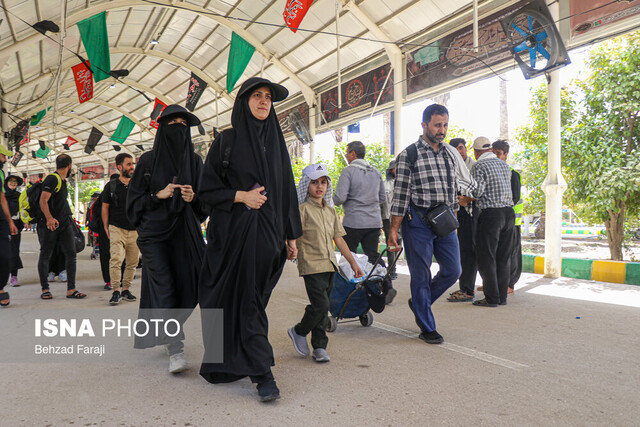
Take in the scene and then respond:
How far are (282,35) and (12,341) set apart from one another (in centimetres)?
1219

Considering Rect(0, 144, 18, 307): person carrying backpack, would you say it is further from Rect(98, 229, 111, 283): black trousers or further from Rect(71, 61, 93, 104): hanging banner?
Rect(71, 61, 93, 104): hanging banner

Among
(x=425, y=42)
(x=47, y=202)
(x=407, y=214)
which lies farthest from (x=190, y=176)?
(x=425, y=42)

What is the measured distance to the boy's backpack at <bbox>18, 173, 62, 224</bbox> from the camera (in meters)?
5.70

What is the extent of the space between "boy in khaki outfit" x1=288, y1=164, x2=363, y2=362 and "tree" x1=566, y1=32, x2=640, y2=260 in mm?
5314

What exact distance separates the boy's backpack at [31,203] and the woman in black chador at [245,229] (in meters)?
3.74

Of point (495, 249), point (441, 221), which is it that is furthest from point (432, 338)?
point (495, 249)

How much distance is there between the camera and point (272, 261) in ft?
8.23

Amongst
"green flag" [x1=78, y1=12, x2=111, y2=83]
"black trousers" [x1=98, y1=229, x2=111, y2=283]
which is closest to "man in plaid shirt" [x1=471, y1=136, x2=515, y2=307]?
"black trousers" [x1=98, y1=229, x2=111, y2=283]

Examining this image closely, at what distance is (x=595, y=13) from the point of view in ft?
22.7

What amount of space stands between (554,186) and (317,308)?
529 cm

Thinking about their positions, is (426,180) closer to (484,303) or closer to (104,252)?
(484,303)

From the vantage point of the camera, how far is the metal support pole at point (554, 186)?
22.3 ft

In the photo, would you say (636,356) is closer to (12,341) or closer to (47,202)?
(12,341)

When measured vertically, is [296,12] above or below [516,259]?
above
